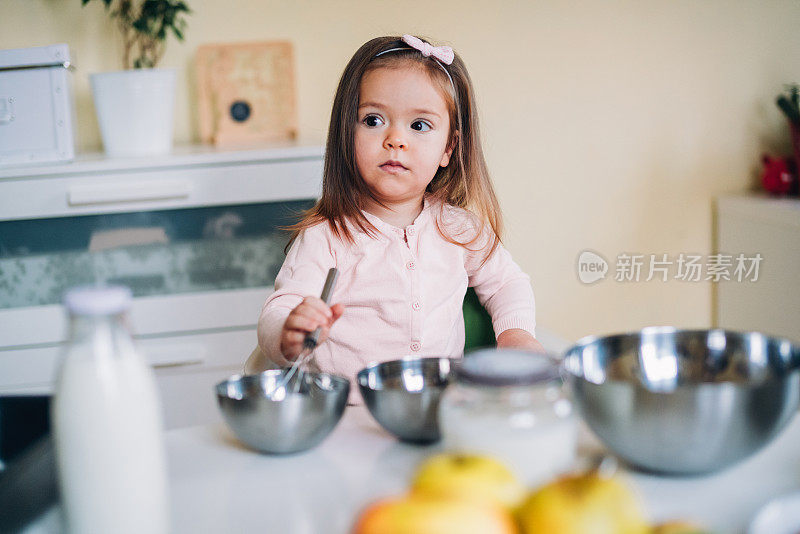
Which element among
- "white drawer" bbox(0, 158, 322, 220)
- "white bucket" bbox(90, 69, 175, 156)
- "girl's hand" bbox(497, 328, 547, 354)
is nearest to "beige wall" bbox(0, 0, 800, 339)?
"white bucket" bbox(90, 69, 175, 156)

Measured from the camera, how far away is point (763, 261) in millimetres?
2414

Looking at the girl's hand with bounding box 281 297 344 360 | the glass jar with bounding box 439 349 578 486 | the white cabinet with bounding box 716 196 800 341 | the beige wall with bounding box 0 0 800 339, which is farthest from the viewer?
the beige wall with bounding box 0 0 800 339

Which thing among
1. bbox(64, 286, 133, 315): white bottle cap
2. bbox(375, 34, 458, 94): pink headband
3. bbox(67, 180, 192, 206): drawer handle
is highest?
bbox(375, 34, 458, 94): pink headband

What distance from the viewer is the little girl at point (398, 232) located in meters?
1.46

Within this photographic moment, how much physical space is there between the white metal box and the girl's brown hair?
0.91 m

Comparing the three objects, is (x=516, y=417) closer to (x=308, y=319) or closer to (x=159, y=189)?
(x=308, y=319)

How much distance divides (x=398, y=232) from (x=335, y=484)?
2.70ft

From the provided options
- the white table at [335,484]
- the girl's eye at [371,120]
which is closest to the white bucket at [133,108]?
the girl's eye at [371,120]

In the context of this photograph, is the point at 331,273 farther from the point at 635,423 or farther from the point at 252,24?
the point at 252,24

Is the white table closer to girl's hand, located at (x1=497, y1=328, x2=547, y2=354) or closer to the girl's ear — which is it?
girl's hand, located at (x1=497, y1=328, x2=547, y2=354)

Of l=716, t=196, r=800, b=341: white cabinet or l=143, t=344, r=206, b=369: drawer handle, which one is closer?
l=143, t=344, r=206, b=369: drawer handle

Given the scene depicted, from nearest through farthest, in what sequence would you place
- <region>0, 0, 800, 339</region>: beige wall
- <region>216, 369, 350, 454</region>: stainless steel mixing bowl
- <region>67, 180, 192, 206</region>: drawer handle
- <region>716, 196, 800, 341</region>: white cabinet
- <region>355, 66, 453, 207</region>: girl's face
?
<region>216, 369, 350, 454</region>: stainless steel mixing bowl → <region>355, 66, 453, 207</region>: girl's face → <region>67, 180, 192, 206</region>: drawer handle → <region>716, 196, 800, 341</region>: white cabinet → <region>0, 0, 800, 339</region>: beige wall

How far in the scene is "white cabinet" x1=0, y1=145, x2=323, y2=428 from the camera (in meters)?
2.09

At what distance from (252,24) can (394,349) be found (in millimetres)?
1368
